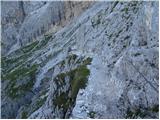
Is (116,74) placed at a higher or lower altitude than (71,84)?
higher

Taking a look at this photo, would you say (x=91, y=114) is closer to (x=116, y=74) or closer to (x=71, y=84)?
(x=116, y=74)

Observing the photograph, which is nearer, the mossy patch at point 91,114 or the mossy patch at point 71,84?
the mossy patch at point 91,114

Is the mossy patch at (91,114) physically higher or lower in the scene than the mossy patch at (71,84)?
higher

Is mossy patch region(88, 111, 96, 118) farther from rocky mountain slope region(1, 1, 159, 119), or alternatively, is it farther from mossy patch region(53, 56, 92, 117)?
mossy patch region(53, 56, 92, 117)

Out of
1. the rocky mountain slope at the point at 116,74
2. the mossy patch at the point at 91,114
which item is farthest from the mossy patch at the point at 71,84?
the mossy patch at the point at 91,114

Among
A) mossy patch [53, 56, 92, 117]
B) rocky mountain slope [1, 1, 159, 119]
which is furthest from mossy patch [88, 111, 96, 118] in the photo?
mossy patch [53, 56, 92, 117]

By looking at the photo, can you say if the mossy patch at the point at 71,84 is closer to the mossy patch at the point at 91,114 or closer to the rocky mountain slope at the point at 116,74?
the rocky mountain slope at the point at 116,74

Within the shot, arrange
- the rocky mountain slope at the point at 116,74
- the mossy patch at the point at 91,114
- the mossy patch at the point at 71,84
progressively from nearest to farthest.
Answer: the mossy patch at the point at 91,114 → the rocky mountain slope at the point at 116,74 → the mossy patch at the point at 71,84

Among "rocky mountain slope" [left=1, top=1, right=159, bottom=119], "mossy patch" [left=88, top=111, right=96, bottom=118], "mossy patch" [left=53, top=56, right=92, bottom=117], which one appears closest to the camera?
"mossy patch" [left=88, top=111, right=96, bottom=118]

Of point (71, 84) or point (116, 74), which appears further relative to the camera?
point (71, 84)

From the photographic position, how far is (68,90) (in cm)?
5653

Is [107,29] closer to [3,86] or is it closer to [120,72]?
[120,72]

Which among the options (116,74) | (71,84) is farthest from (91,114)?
(71,84)

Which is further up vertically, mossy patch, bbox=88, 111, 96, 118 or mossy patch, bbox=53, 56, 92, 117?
mossy patch, bbox=88, 111, 96, 118
